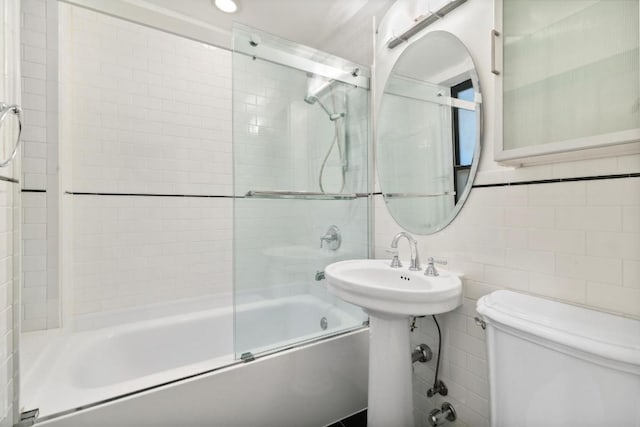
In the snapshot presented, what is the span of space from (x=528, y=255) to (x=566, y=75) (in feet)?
1.96

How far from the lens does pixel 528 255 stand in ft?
3.31

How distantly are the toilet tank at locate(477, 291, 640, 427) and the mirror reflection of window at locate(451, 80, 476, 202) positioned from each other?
547 millimetres

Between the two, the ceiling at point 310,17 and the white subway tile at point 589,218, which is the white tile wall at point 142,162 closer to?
the ceiling at point 310,17

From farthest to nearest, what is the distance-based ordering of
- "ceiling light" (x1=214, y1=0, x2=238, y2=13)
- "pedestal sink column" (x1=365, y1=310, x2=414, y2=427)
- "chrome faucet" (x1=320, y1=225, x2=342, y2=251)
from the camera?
"chrome faucet" (x1=320, y1=225, x2=342, y2=251), "ceiling light" (x1=214, y1=0, x2=238, y2=13), "pedestal sink column" (x1=365, y1=310, x2=414, y2=427)

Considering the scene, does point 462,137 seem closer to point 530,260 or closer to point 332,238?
point 530,260

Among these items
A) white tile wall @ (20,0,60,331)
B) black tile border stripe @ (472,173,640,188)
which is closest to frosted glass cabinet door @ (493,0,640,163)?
black tile border stripe @ (472,173,640,188)

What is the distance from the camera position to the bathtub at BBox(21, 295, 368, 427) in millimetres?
1075

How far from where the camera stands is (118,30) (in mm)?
1793

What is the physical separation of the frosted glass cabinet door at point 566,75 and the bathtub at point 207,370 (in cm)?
127

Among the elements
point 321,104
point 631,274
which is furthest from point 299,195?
point 631,274

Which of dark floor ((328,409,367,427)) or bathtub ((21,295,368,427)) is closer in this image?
bathtub ((21,295,368,427))

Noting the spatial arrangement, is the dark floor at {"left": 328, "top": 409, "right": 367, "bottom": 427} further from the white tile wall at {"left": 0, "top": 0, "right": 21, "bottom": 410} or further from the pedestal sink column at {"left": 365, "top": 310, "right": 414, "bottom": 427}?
the white tile wall at {"left": 0, "top": 0, "right": 21, "bottom": 410}

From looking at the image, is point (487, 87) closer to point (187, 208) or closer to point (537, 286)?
point (537, 286)

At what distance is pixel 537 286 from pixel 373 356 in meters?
0.70
